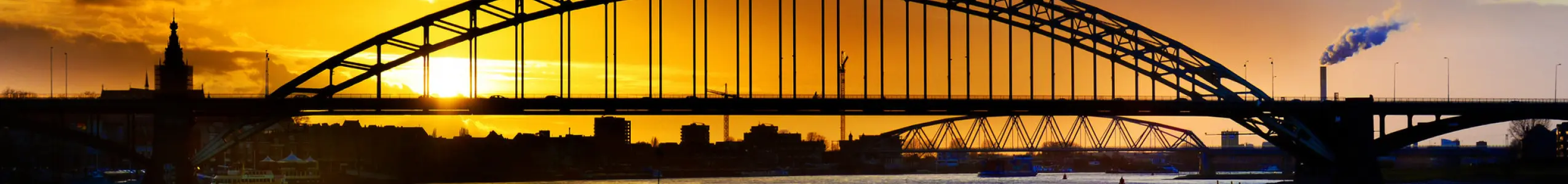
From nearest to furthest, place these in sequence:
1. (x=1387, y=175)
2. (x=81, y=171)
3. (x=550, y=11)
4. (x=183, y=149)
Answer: (x=183, y=149)
(x=550, y=11)
(x=81, y=171)
(x=1387, y=175)

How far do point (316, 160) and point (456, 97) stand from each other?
237ft

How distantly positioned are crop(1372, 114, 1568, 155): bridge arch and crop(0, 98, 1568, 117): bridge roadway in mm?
431

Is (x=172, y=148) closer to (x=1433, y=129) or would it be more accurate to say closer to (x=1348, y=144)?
(x=1348, y=144)

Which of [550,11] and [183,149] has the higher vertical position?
[550,11]

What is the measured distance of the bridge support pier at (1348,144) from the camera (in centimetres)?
12162

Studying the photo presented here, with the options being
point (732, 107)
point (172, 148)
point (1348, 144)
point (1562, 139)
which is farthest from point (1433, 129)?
point (1562, 139)

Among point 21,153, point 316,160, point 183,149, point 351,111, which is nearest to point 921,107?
point 351,111

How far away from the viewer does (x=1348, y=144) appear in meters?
122

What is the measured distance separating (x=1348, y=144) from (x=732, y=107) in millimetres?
38034

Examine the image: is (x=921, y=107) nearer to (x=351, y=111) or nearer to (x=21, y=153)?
(x=351, y=111)

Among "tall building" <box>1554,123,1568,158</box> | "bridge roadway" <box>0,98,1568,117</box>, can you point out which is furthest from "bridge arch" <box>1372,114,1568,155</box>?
"tall building" <box>1554,123,1568,158</box>

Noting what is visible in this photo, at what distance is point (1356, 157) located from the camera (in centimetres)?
12169

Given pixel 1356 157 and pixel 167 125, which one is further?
pixel 1356 157

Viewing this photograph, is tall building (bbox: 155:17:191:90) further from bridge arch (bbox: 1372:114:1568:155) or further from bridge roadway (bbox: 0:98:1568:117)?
bridge arch (bbox: 1372:114:1568:155)
